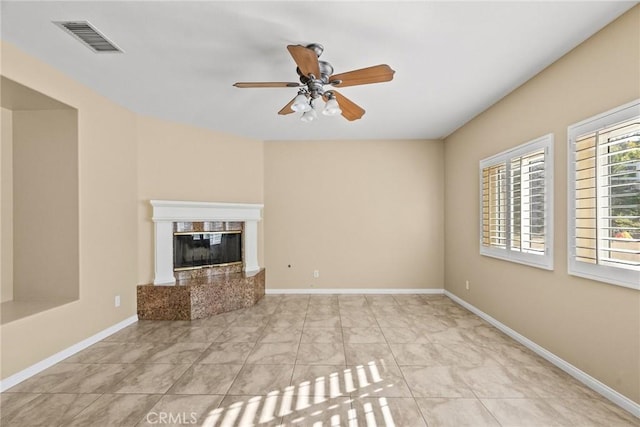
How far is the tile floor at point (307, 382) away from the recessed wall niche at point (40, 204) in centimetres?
91

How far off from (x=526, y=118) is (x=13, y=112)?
5.38 m

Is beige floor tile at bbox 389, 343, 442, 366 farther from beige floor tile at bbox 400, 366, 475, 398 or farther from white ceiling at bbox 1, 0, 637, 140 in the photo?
white ceiling at bbox 1, 0, 637, 140

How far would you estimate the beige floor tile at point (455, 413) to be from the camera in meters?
1.92

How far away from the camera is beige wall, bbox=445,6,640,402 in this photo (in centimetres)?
201

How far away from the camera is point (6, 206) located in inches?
119

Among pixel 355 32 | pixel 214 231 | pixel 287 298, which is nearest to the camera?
pixel 355 32

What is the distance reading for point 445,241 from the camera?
16.9 ft

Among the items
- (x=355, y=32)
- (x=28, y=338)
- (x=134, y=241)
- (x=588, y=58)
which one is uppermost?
(x=355, y=32)

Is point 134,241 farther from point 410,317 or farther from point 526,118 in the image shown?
point 526,118

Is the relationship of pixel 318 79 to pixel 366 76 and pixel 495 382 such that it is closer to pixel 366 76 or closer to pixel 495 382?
pixel 366 76

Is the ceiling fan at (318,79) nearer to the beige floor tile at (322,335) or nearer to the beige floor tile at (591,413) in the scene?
the beige floor tile at (322,335)

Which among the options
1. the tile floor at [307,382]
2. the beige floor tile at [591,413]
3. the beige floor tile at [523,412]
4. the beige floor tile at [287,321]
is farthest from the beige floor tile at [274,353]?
the beige floor tile at [591,413]

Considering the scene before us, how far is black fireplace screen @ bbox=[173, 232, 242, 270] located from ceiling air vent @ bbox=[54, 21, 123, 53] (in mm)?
2482

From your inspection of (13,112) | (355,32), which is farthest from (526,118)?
(13,112)
